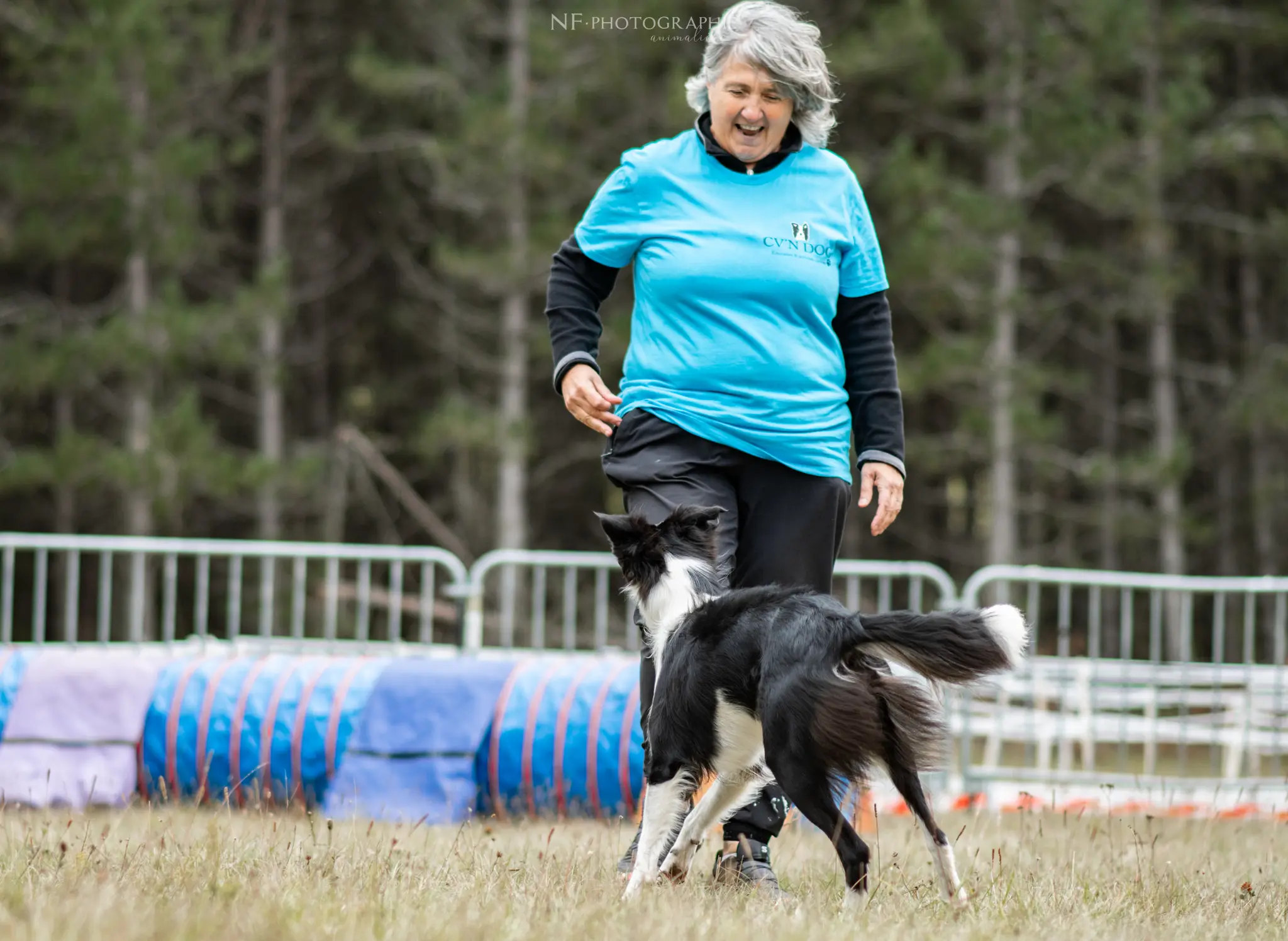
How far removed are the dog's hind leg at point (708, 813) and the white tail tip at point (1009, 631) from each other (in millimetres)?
724

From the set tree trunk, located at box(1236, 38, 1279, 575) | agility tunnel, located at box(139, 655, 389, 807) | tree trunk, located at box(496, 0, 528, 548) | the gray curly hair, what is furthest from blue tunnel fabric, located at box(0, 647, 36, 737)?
tree trunk, located at box(1236, 38, 1279, 575)

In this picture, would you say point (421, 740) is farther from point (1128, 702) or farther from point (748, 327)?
point (1128, 702)

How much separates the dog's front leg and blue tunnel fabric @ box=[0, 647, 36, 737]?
400 centimetres

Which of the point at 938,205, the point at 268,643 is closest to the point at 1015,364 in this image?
the point at 938,205

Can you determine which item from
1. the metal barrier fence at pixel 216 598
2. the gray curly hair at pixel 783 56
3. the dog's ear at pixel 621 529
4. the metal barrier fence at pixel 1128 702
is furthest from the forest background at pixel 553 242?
the dog's ear at pixel 621 529


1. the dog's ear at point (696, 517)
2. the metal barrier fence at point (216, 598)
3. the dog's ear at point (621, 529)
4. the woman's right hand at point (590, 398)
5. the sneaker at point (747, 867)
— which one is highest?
the woman's right hand at point (590, 398)

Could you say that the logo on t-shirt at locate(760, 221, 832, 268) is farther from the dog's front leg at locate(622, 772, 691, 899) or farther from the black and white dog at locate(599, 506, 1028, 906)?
the dog's front leg at locate(622, 772, 691, 899)

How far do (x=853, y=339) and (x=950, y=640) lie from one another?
1054 millimetres

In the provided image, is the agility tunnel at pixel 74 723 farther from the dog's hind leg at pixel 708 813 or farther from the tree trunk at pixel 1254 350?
the tree trunk at pixel 1254 350

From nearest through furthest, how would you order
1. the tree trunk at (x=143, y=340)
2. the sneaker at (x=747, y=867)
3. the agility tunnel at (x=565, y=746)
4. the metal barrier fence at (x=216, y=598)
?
the sneaker at (x=747, y=867) < the agility tunnel at (x=565, y=746) < the tree trunk at (x=143, y=340) < the metal barrier fence at (x=216, y=598)

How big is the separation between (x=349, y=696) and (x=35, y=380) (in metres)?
9.04

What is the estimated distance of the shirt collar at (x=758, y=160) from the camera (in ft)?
11.5

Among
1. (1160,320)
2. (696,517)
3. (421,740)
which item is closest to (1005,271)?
(1160,320)

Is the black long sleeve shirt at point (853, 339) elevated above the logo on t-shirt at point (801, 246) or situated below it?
below
